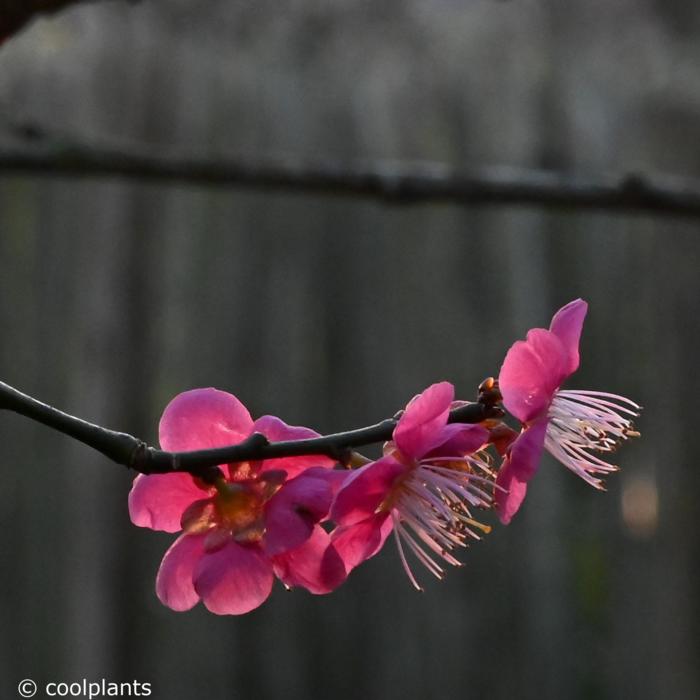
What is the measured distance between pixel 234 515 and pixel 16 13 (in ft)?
1.56

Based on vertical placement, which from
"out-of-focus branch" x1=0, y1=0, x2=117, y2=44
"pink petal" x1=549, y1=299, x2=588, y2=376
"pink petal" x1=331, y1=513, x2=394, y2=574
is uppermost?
"out-of-focus branch" x1=0, y1=0, x2=117, y2=44

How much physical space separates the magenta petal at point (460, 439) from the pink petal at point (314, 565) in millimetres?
68

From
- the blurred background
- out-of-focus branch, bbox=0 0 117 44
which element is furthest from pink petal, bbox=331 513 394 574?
the blurred background

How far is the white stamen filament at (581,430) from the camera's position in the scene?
1.65 ft

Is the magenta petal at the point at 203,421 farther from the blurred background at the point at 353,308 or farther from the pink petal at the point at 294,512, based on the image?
the blurred background at the point at 353,308

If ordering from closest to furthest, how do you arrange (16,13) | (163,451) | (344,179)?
(163,451) < (16,13) < (344,179)

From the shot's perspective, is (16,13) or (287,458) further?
(16,13)

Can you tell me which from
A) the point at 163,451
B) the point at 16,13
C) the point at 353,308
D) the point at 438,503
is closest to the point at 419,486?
the point at 438,503

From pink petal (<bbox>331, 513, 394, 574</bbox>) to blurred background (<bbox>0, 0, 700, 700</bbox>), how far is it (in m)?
1.79

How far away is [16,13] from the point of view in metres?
0.76

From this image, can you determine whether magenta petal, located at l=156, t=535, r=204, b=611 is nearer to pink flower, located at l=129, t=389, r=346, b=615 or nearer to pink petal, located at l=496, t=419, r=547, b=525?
pink flower, located at l=129, t=389, r=346, b=615

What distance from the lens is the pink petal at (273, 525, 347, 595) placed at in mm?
447

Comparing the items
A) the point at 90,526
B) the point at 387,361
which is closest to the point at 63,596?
the point at 90,526

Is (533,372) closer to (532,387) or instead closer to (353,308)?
(532,387)
